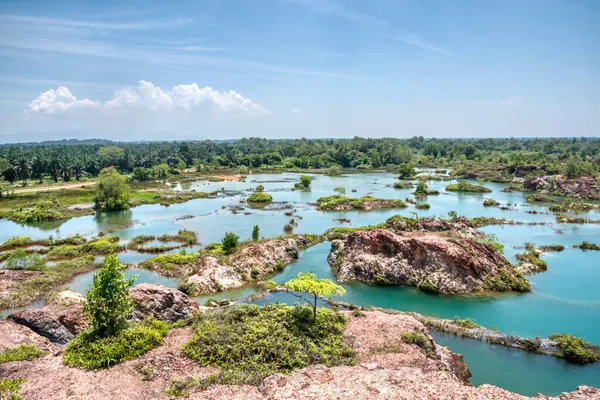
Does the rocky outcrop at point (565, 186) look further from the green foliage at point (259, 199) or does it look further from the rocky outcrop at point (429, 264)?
the rocky outcrop at point (429, 264)

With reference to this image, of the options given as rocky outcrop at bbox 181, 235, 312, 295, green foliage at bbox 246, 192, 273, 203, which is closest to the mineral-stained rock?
rocky outcrop at bbox 181, 235, 312, 295

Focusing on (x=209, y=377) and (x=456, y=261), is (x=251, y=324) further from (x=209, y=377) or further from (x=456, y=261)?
(x=456, y=261)

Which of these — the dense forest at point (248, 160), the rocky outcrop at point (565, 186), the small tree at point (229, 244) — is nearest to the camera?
the small tree at point (229, 244)

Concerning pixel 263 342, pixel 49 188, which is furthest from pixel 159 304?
pixel 49 188

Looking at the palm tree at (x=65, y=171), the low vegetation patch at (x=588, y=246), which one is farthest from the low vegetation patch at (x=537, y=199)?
the palm tree at (x=65, y=171)

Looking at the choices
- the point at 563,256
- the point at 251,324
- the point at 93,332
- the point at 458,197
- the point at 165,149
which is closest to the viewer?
the point at 93,332

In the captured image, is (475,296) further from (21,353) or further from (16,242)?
(16,242)

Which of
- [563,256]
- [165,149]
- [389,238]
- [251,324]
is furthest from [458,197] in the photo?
[165,149]
